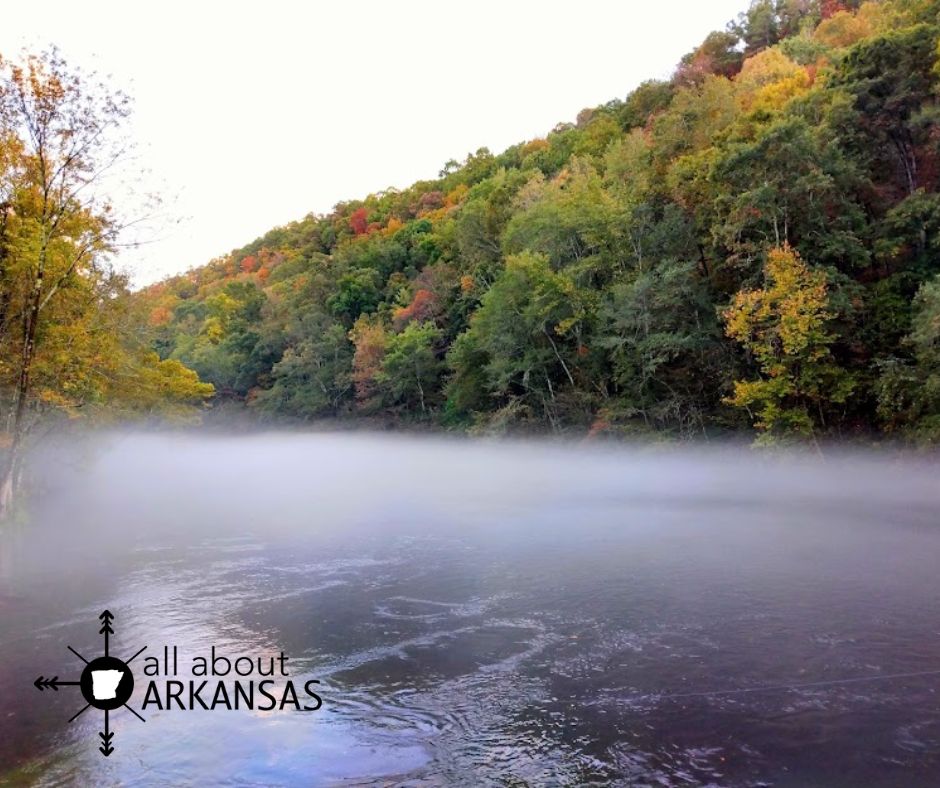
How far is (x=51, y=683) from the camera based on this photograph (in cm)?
891

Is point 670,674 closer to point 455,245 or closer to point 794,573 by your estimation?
point 794,573

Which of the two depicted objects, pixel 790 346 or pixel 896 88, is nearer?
pixel 790 346

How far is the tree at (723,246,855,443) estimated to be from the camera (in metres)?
25.3

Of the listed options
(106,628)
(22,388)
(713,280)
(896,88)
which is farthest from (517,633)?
(896,88)

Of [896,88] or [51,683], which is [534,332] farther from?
[51,683]

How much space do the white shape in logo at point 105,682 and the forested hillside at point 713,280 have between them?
2028cm

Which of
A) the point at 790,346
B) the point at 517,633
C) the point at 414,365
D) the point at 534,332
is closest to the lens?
the point at 517,633

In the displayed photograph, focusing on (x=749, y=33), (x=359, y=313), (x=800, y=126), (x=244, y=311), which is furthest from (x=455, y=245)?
(x=800, y=126)

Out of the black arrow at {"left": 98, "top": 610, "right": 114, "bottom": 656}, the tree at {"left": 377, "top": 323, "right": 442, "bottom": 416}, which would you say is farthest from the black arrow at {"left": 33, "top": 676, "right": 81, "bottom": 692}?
the tree at {"left": 377, "top": 323, "right": 442, "bottom": 416}

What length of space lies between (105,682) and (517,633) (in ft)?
17.9

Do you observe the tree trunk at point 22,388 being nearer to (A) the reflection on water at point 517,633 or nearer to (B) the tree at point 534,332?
(A) the reflection on water at point 517,633

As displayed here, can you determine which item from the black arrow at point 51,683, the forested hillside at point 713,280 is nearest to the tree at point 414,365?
the forested hillside at point 713,280

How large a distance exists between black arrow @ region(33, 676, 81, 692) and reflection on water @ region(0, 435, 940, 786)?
223 millimetres

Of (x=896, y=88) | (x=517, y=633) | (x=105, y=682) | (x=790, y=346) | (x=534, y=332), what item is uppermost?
(x=896, y=88)
